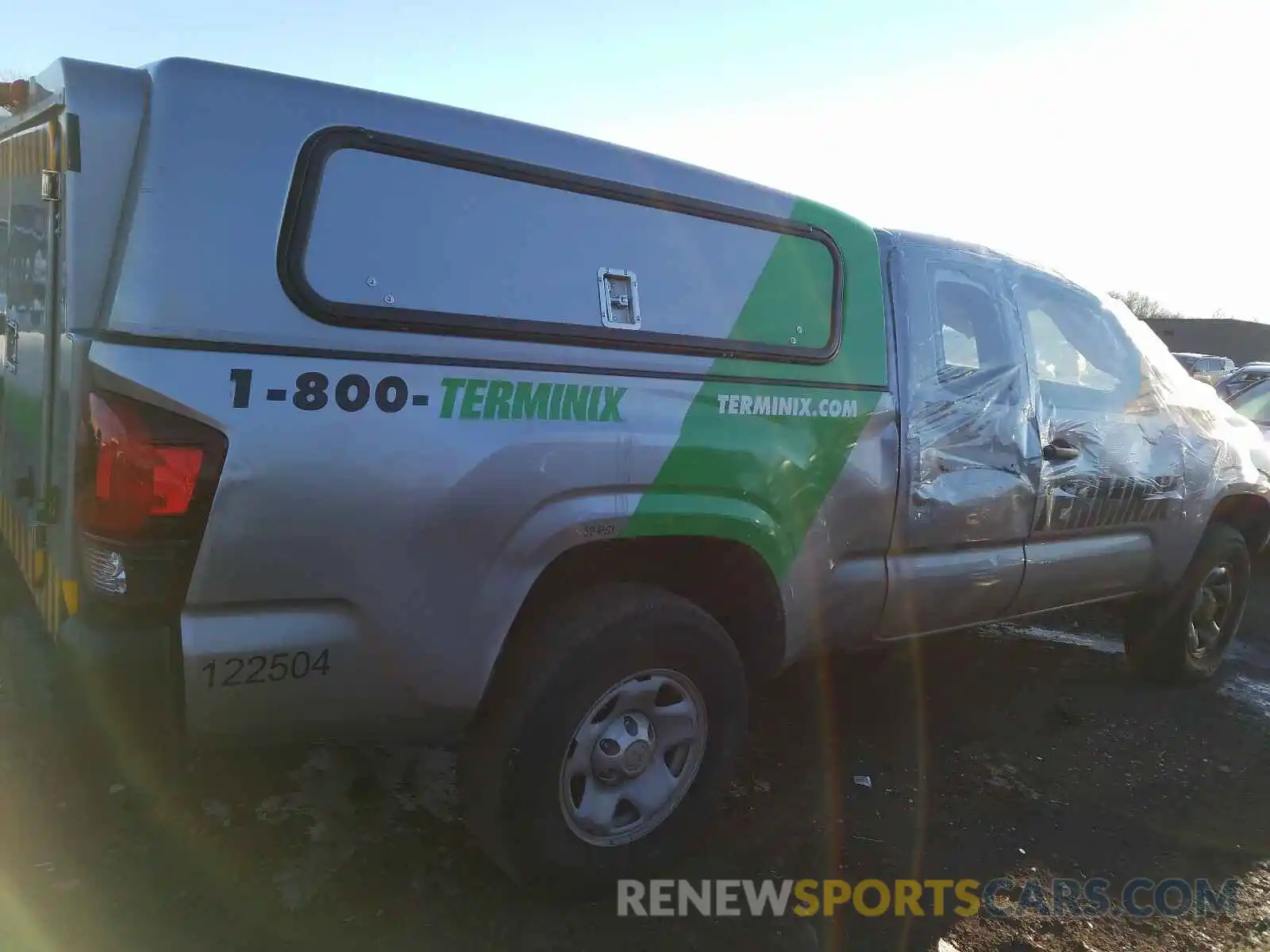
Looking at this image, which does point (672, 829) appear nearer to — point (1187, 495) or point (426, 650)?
point (426, 650)

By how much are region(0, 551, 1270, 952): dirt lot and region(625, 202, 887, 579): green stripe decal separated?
41.7 inches

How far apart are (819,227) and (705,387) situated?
0.82 m

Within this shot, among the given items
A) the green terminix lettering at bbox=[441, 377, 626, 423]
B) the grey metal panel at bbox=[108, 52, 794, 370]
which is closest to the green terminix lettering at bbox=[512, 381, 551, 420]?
the green terminix lettering at bbox=[441, 377, 626, 423]

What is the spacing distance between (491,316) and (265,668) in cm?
98

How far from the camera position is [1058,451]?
3.68 metres

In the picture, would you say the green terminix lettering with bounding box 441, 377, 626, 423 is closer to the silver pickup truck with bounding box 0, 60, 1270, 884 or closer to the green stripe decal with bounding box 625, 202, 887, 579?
the silver pickup truck with bounding box 0, 60, 1270, 884

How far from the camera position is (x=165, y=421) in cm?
189

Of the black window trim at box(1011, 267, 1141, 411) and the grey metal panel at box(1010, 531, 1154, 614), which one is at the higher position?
the black window trim at box(1011, 267, 1141, 411)

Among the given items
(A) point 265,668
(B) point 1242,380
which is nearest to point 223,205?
(A) point 265,668

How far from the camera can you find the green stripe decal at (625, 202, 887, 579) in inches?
102

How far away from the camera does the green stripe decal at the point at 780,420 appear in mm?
2594

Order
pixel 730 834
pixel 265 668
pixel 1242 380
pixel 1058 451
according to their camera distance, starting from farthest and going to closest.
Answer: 1. pixel 1242 380
2. pixel 1058 451
3. pixel 730 834
4. pixel 265 668

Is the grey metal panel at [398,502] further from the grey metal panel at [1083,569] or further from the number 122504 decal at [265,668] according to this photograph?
the grey metal panel at [1083,569]

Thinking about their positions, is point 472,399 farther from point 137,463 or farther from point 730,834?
point 730,834
